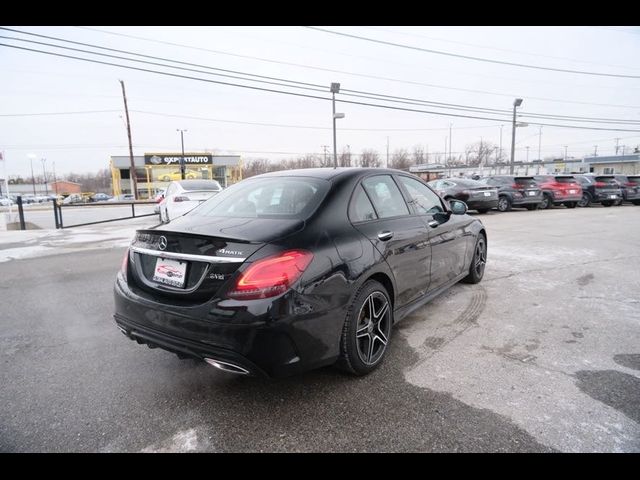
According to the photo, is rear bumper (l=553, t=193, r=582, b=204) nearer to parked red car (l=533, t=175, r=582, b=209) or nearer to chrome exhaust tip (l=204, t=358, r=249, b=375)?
parked red car (l=533, t=175, r=582, b=209)

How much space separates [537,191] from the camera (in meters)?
16.1

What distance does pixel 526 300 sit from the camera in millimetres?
4562

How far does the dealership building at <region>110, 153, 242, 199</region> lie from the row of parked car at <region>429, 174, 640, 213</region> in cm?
3470

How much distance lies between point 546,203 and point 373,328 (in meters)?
17.7

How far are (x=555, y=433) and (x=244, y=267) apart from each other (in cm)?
202

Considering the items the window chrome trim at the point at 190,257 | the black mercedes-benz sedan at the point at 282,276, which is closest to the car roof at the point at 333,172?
the black mercedes-benz sedan at the point at 282,276

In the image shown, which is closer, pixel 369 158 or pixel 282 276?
pixel 282 276

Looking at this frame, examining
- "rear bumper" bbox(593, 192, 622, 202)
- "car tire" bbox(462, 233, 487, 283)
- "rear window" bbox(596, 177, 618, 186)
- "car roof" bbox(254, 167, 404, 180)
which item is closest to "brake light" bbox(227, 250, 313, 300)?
"car roof" bbox(254, 167, 404, 180)

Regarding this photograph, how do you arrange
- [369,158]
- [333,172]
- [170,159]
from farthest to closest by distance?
[369,158]
[170,159]
[333,172]

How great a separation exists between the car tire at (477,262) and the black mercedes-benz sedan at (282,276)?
182 cm

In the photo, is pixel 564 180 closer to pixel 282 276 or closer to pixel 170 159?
pixel 282 276

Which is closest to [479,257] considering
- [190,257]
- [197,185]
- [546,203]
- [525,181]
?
[190,257]
